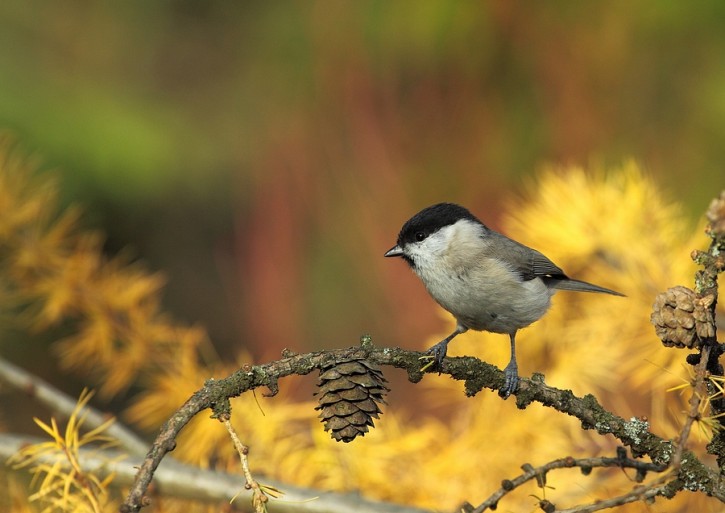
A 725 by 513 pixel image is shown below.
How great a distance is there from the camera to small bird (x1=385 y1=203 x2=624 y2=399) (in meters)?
1.61

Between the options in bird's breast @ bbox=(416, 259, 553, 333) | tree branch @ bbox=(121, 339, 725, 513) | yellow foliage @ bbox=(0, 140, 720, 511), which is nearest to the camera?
tree branch @ bbox=(121, 339, 725, 513)

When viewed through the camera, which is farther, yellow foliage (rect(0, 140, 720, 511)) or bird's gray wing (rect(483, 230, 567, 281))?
bird's gray wing (rect(483, 230, 567, 281))

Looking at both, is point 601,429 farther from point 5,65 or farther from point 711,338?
point 5,65

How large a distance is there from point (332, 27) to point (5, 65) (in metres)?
1.18

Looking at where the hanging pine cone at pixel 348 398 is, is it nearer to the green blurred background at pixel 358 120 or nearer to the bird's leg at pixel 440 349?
the bird's leg at pixel 440 349

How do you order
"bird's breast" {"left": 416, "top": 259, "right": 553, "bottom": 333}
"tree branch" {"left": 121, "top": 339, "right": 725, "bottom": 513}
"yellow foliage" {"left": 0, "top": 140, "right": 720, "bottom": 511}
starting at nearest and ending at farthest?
1. "tree branch" {"left": 121, "top": 339, "right": 725, "bottom": 513}
2. "yellow foliage" {"left": 0, "top": 140, "right": 720, "bottom": 511}
3. "bird's breast" {"left": 416, "top": 259, "right": 553, "bottom": 333}

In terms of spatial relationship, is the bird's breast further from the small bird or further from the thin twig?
the thin twig

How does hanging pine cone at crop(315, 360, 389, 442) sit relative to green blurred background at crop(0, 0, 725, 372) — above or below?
below

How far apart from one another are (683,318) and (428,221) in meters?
0.99

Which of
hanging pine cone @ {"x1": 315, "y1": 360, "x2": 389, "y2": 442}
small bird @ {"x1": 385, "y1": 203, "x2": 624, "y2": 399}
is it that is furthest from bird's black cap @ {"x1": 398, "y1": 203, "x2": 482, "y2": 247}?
hanging pine cone @ {"x1": 315, "y1": 360, "x2": 389, "y2": 442}

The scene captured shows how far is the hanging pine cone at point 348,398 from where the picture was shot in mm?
800

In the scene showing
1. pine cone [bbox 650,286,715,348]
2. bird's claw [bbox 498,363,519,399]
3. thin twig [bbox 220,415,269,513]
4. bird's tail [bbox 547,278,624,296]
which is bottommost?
thin twig [bbox 220,415,269,513]

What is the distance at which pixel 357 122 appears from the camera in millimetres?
2779

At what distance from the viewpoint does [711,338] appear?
79cm
